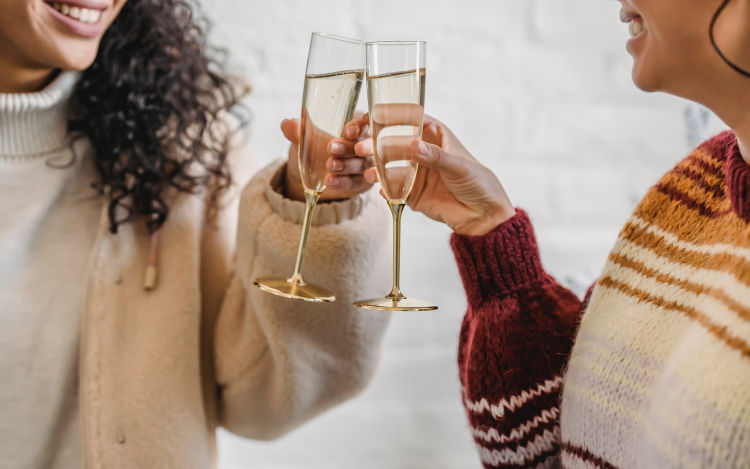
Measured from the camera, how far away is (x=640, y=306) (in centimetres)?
77

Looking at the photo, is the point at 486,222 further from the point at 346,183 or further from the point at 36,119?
the point at 36,119

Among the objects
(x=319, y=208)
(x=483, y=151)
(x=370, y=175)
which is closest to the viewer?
(x=370, y=175)

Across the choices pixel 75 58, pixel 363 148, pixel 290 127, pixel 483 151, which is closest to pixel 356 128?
pixel 363 148

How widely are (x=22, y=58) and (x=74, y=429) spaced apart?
0.54m

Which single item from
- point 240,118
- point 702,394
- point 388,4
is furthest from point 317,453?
point 702,394

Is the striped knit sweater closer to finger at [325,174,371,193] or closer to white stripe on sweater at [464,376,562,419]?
white stripe on sweater at [464,376,562,419]

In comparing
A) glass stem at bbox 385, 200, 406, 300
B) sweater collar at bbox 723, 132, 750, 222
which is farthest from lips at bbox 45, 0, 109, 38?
sweater collar at bbox 723, 132, 750, 222

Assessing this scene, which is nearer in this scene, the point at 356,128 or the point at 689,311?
the point at 689,311

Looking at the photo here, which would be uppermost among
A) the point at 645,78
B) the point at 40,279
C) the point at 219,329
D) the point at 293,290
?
the point at 645,78

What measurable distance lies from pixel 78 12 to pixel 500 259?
0.65 metres

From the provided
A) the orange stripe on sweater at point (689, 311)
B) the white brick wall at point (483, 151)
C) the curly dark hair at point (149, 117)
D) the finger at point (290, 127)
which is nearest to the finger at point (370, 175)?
the finger at point (290, 127)

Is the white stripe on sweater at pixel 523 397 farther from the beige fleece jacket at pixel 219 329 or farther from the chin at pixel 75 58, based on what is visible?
the chin at pixel 75 58

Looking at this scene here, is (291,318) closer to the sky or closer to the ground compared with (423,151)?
closer to the ground

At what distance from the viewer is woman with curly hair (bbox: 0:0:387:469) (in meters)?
1.05
